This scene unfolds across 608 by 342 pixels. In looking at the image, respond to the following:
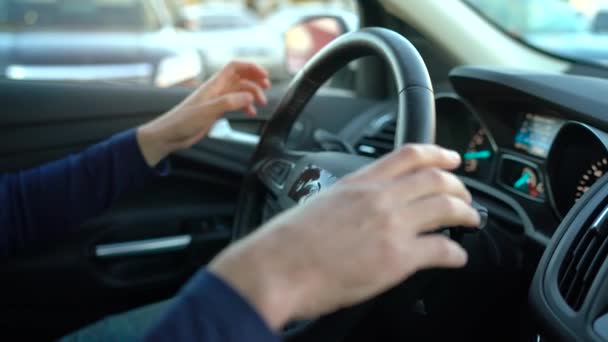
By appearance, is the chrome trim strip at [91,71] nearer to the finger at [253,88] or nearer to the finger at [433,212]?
the finger at [253,88]

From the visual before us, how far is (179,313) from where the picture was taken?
72 cm

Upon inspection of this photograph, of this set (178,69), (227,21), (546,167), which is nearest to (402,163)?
(546,167)

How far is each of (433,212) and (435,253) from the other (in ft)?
0.15

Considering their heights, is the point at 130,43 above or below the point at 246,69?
below

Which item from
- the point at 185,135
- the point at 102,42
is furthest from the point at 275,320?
the point at 102,42

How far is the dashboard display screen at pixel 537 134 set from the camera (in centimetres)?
150

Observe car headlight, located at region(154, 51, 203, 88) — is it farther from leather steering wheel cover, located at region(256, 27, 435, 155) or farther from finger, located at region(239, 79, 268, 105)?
leather steering wheel cover, located at region(256, 27, 435, 155)

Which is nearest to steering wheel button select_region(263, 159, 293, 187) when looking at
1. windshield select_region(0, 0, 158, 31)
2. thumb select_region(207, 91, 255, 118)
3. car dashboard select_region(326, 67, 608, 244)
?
thumb select_region(207, 91, 255, 118)

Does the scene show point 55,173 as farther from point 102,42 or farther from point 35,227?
point 102,42

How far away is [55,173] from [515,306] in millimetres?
1051

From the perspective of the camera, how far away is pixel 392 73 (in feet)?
3.77

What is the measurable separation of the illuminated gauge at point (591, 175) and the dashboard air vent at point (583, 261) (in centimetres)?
20

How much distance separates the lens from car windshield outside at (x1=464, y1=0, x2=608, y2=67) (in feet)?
6.40

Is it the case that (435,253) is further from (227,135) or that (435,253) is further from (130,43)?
(130,43)
